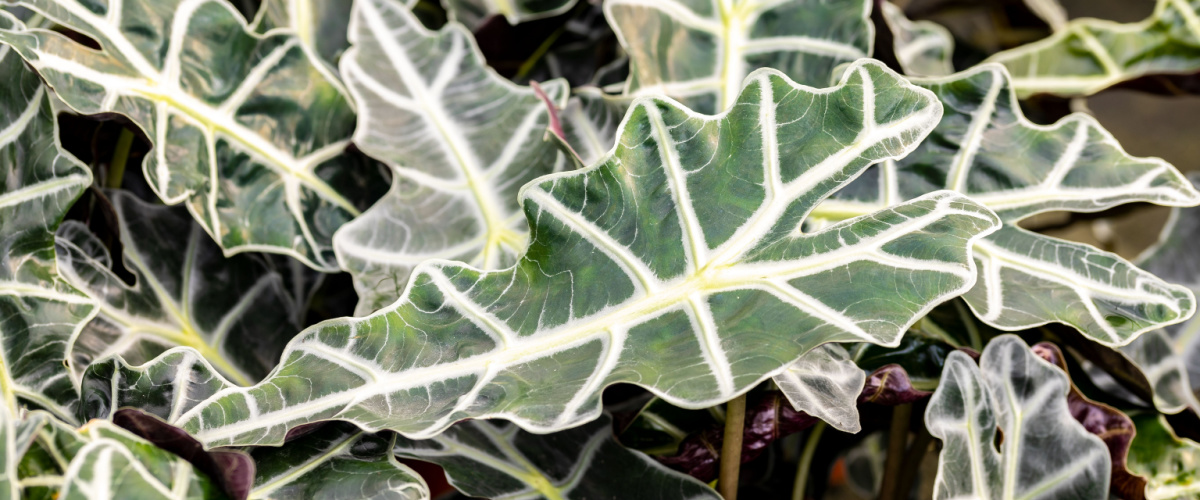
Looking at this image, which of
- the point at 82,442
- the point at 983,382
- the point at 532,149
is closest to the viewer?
the point at 82,442

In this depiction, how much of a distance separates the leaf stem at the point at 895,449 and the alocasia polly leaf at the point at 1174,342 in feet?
0.71

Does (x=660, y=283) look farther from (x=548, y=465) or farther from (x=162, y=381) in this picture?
(x=162, y=381)

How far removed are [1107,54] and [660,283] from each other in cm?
73

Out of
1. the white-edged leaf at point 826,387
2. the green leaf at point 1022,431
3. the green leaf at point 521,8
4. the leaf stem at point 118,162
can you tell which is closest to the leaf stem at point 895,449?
the green leaf at point 1022,431

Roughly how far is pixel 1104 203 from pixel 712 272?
37cm

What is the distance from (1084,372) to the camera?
2.55 ft

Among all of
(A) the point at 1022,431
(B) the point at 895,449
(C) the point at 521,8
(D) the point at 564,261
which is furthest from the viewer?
(C) the point at 521,8

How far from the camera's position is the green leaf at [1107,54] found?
35.3 inches

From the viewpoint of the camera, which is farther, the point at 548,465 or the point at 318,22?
the point at 318,22

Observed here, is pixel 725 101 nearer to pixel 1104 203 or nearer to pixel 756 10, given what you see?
pixel 756 10

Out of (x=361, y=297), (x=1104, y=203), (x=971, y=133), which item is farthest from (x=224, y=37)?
(x=1104, y=203)

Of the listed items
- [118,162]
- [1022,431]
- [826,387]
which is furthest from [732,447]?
[118,162]

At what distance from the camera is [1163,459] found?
2.34 feet

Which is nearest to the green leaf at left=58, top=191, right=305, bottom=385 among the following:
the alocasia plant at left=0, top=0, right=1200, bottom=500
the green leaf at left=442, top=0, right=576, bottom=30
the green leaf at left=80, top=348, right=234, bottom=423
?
the alocasia plant at left=0, top=0, right=1200, bottom=500
